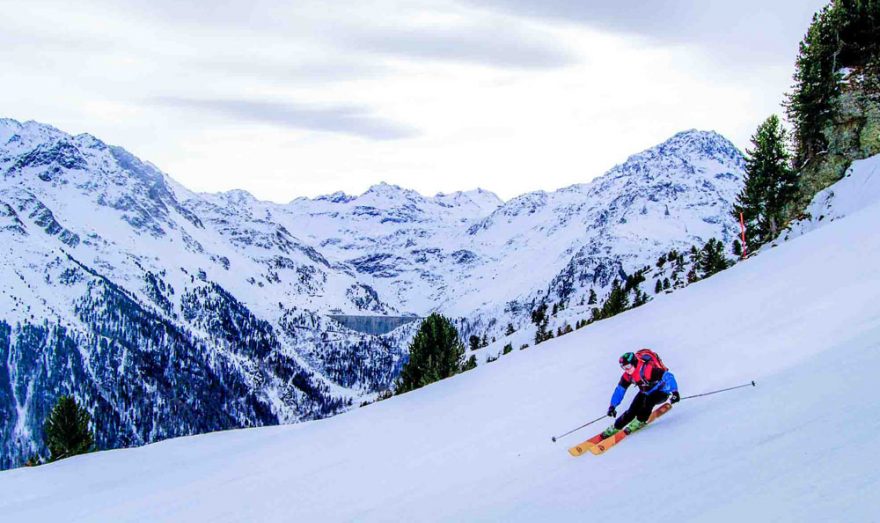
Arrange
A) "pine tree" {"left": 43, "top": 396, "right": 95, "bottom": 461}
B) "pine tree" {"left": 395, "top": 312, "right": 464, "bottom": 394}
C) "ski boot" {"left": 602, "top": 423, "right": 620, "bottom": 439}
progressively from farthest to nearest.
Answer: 1. "pine tree" {"left": 43, "top": 396, "right": 95, "bottom": 461}
2. "pine tree" {"left": 395, "top": 312, "right": 464, "bottom": 394}
3. "ski boot" {"left": 602, "top": 423, "right": 620, "bottom": 439}

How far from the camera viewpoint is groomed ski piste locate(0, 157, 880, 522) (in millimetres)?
7152

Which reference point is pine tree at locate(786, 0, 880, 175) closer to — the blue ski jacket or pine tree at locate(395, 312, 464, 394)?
pine tree at locate(395, 312, 464, 394)

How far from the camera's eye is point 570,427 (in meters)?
14.1

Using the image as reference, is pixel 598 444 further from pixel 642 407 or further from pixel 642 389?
pixel 642 389

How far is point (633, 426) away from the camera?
1155 cm

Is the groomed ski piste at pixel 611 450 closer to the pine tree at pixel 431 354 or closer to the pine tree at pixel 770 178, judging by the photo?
the pine tree at pixel 431 354

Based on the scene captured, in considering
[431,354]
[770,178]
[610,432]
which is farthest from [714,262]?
[610,432]

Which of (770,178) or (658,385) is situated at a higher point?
(770,178)

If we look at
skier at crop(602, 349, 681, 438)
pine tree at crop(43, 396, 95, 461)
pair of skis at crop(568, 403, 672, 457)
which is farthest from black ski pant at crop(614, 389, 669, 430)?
pine tree at crop(43, 396, 95, 461)

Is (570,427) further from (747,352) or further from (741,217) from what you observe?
(741,217)

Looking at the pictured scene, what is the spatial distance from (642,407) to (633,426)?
1.50 feet

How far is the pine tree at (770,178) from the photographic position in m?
40.1

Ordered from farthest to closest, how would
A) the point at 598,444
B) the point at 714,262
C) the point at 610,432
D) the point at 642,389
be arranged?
1. the point at 714,262
2. the point at 642,389
3. the point at 610,432
4. the point at 598,444

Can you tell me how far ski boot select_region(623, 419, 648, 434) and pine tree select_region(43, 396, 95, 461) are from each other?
36.8 meters
